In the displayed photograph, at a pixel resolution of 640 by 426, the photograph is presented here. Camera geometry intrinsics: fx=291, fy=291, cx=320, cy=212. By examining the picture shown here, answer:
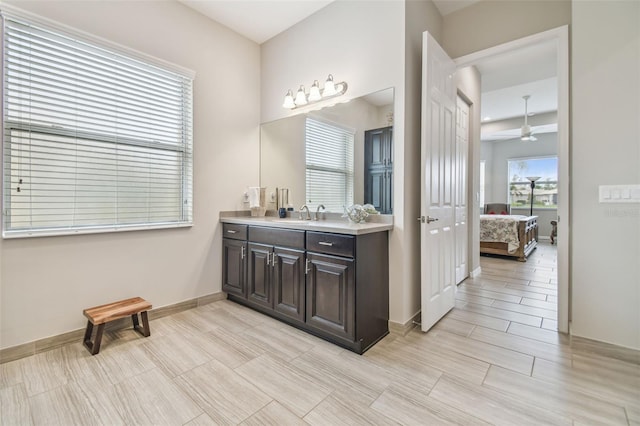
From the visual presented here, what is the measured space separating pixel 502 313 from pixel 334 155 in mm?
2267

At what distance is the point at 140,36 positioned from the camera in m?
2.56

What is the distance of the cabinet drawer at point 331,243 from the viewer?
6.84 feet

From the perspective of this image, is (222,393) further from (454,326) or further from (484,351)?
(454,326)

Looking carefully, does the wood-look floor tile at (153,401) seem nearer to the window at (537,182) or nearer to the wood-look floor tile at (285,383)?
the wood-look floor tile at (285,383)

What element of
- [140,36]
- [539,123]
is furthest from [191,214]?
[539,123]

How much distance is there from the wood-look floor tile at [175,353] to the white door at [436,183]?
1771 millimetres

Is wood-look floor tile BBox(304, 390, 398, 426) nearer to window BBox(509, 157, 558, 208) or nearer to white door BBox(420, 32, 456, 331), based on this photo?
white door BBox(420, 32, 456, 331)

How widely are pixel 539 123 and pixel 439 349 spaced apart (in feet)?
23.6

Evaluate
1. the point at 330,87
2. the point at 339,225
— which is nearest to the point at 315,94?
the point at 330,87

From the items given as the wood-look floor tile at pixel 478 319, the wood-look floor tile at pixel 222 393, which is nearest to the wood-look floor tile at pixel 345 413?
the wood-look floor tile at pixel 222 393

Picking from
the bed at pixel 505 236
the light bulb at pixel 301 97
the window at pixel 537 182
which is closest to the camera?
the light bulb at pixel 301 97

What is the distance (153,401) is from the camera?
5.24ft

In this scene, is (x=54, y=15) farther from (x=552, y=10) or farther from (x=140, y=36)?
(x=552, y=10)

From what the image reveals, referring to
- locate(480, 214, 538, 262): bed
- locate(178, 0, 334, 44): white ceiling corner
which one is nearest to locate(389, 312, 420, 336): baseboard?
locate(178, 0, 334, 44): white ceiling corner
